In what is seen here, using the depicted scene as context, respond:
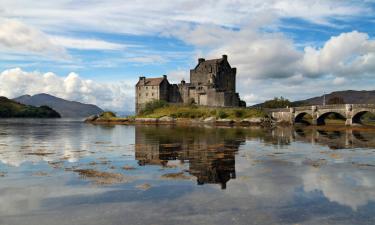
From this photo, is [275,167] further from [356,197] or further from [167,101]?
[167,101]

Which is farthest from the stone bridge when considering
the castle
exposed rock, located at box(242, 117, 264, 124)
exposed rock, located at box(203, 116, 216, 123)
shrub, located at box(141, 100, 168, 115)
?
shrub, located at box(141, 100, 168, 115)

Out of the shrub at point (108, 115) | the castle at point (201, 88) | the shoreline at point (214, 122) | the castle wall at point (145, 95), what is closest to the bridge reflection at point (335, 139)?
the shoreline at point (214, 122)

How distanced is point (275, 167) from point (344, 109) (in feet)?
203

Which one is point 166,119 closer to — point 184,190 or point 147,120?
point 147,120

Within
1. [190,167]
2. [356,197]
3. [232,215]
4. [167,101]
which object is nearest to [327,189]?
[356,197]

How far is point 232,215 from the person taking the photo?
38.2 ft

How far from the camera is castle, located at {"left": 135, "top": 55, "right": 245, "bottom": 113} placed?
104150mm

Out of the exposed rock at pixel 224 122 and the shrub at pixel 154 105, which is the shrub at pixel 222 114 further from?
the shrub at pixel 154 105

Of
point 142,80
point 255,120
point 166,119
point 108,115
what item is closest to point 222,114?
point 255,120

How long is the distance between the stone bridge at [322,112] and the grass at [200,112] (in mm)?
5247

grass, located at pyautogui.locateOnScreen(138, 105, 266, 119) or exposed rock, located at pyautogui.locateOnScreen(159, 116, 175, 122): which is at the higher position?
grass, located at pyautogui.locateOnScreen(138, 105, 266, 119)

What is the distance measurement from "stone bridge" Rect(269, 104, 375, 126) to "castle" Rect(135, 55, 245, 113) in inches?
622

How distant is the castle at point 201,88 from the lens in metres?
104

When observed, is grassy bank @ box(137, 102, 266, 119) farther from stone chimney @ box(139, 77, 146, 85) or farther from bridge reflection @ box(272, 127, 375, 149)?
bridge reflection @ box(272, 127, 375, 149)
